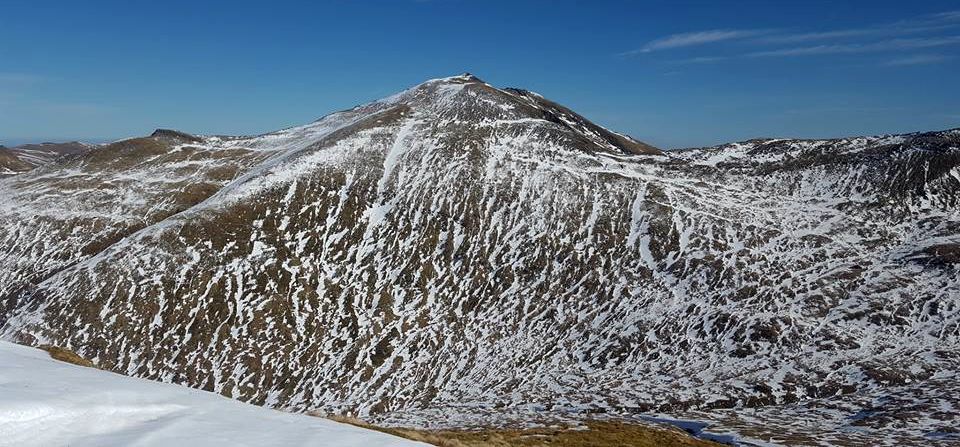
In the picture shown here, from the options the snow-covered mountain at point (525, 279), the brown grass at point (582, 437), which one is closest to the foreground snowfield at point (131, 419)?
the brown grass at point (582, 437)

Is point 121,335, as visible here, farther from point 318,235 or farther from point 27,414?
point 27,414

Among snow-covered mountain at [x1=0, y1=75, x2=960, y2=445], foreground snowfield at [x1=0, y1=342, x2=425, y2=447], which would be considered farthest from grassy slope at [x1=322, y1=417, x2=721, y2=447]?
foreground snowfield at [x1=0, y1=342, x2=425, y2=447]

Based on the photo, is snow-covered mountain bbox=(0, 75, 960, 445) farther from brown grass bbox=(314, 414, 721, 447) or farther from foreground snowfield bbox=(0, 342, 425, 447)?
foreground snowfield bbox=(0, 342, 425, 447)

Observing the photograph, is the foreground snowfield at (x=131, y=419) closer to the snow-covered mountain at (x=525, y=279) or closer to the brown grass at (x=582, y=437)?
the brown grass at (x=582, y=437)

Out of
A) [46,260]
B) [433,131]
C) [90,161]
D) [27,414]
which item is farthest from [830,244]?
[90,161]

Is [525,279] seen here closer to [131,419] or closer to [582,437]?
[582,437]
